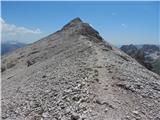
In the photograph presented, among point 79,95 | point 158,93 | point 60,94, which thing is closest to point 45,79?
point 60,94

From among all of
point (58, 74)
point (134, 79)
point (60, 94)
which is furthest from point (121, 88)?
point (58, 74)

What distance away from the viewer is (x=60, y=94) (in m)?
14.4

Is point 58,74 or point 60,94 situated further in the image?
point 58,74

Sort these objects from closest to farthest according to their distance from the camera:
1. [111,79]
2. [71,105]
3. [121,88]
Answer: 1. [71,105]
2. [121,88]
3. [111,79]

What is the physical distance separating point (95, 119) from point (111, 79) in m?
5.41

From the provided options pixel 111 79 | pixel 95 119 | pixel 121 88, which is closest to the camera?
pixel 95 119

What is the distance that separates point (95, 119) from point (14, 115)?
511 centimetres

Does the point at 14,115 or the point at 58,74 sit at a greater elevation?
the point at 58,74

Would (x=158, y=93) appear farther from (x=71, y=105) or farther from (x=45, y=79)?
(x=45, y=79)

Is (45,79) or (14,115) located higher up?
(45,79)

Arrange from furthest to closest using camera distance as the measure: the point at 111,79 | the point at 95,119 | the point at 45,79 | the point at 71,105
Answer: the point at 45,79 < the point at 111,79 < the point at 71,105 < the point at 95,119

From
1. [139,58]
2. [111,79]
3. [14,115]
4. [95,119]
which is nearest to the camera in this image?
[95,119]

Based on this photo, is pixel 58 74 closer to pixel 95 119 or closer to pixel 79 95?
pixel 79 95

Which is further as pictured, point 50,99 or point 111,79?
point 111,79
